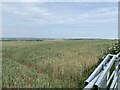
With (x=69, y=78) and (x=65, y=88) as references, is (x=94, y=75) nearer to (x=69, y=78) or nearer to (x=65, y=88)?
(x=65, y=88)

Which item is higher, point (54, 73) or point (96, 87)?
point (96, 87)

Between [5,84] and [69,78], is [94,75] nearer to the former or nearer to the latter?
[5,84]

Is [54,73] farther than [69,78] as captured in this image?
Yes

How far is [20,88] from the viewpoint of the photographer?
6109 mm

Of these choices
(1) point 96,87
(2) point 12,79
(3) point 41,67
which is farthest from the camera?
(3) point 41,67

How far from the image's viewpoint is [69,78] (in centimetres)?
750

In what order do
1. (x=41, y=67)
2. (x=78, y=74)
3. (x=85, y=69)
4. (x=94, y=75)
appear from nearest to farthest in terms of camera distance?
(x=94, y=75)
(x=78, y=74)
(x=85, y=69)
(x=41, y=67)

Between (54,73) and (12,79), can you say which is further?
(54,73)

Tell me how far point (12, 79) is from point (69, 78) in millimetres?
1593

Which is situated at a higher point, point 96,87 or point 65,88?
point 96,87

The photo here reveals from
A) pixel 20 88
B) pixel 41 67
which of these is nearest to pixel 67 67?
pixel 41 67

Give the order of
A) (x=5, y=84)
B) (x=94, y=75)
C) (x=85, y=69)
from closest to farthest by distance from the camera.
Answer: (x=94, y=75) → (x=5, y=84) → (x=85, y=69)

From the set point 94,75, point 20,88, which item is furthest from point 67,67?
point 94,75

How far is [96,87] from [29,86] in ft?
15.1
